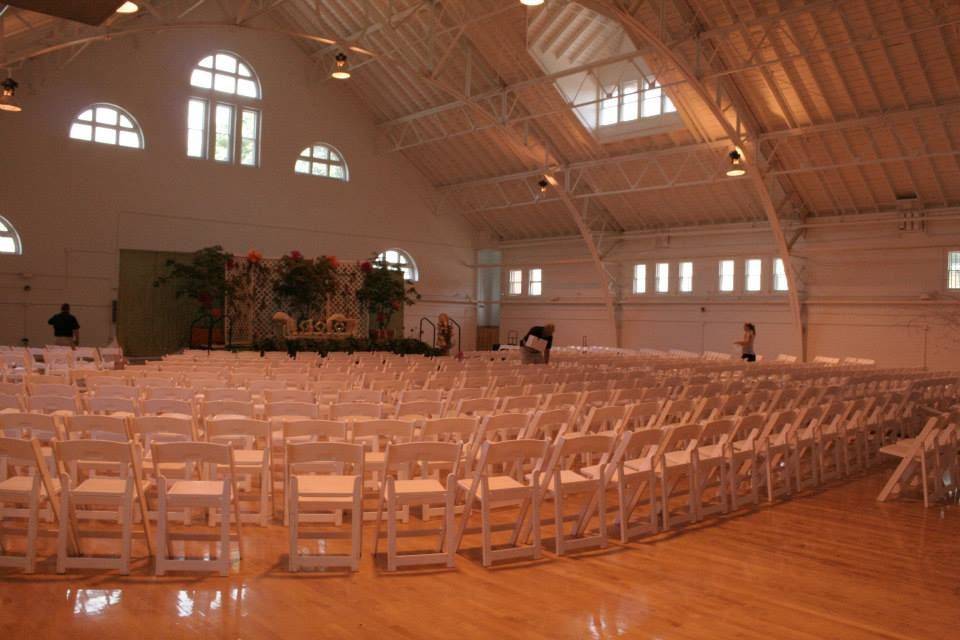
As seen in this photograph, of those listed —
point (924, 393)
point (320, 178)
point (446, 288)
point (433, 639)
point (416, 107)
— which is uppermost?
point (416, 107)

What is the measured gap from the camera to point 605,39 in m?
21.8

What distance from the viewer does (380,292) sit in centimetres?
2369

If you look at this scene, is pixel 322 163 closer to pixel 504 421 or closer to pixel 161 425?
pixel 504 421

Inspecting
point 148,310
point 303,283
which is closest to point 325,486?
point 303,283

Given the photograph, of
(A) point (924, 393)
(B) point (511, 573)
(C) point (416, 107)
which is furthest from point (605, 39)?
(B) point (511, 573)

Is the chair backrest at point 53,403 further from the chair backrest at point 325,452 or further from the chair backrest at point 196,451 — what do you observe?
the chair backrest at point 325,452

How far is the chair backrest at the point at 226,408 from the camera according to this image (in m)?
6.02

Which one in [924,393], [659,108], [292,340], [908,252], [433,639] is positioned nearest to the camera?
[433,639]

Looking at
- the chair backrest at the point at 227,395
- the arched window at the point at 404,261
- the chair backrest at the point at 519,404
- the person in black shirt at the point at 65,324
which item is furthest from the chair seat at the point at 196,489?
the arched window at the point at 404,261

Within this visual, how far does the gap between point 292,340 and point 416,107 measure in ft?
31.1

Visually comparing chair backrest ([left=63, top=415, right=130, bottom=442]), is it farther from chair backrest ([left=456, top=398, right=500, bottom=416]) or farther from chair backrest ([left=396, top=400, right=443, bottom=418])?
chair backrest ([left=456, top=398, right=500, bottom=416])

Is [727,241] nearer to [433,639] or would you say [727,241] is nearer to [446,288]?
[446,288]

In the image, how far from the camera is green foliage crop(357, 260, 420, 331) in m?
23.7

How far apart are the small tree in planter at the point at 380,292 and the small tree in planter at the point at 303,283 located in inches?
46.6
